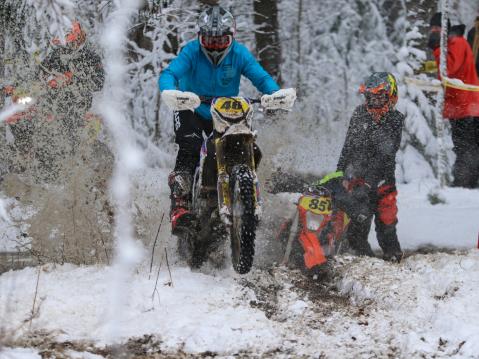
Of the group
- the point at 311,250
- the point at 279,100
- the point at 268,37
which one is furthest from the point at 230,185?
the point at 268,37

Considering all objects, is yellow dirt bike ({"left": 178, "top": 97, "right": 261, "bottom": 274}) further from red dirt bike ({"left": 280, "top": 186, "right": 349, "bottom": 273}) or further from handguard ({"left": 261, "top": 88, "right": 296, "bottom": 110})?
red dirt bike ({"left": 280, "top": 186, "right": 349, "bottom": 273})

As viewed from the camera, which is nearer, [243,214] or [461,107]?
[243,214]

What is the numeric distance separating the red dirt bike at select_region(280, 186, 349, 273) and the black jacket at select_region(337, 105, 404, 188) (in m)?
0.60

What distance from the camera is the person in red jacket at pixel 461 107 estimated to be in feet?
32.0

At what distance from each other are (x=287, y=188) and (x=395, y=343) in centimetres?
440

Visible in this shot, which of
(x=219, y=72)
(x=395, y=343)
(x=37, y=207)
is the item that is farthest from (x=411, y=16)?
(x=395, y=343)

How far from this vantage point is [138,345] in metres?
3.77

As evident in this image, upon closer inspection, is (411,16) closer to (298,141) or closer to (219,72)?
(298,141)

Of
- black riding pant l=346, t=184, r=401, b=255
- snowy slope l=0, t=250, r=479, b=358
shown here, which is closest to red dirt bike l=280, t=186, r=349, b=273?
snowy slope l=0, t=250, r=479, b=358

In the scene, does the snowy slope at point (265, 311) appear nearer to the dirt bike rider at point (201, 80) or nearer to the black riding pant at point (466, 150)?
the dirt bike rider at point (201, 80)

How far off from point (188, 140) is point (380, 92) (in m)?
2.18

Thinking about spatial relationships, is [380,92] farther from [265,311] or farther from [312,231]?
[265,311]

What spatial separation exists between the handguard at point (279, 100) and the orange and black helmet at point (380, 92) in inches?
62.9

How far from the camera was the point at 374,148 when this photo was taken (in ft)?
21.7
